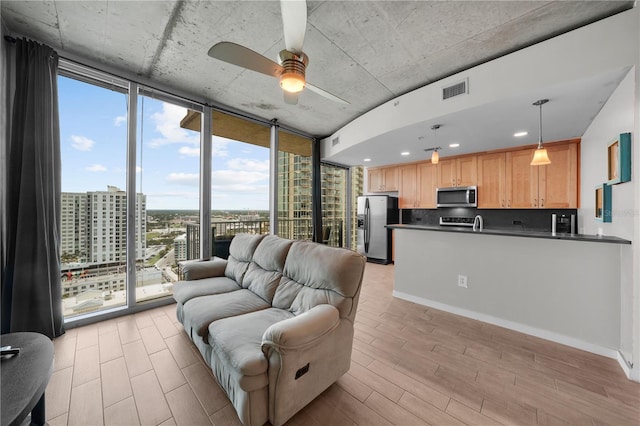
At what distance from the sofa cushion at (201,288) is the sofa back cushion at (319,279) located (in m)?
0.67

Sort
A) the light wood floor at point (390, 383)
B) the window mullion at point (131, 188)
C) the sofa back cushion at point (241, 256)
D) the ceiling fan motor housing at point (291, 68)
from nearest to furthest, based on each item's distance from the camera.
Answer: the light wood floor at point (390, 383), the ceiling fan motor housing at point (291, 68), the sofa back cushion at point (241, 256), the window mullion at point (131, 188)

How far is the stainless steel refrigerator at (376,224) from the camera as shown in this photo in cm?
550

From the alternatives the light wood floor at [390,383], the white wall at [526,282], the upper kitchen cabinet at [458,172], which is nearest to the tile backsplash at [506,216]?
the upper kitchen cabinet at [458,172]

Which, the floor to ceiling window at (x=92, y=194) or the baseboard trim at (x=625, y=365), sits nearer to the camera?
the baseboard trim at (x=625, y=365)

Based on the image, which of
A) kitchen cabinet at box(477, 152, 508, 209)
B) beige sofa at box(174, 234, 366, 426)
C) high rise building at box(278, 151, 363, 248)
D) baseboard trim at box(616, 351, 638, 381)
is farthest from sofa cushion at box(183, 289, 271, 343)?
kitchen cabinet at box(477, 152, 508, 209)

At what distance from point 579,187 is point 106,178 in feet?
21.4

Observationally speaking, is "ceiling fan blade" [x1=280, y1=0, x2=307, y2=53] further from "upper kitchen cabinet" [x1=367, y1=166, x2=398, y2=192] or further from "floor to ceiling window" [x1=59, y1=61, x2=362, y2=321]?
"upper kitchen cabinet" [x1=367, y1=166, x2=398, y2=192]

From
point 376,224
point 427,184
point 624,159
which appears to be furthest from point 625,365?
point 376,224

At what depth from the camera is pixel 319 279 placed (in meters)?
1.78

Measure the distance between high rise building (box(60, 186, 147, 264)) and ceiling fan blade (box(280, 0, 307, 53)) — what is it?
2.61 m

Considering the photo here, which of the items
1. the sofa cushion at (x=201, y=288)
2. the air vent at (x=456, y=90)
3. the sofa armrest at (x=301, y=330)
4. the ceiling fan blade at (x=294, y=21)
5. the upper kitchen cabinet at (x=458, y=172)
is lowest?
the sofa cushion at (x=201, y=288)

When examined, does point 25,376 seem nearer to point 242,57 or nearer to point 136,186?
point 242,57

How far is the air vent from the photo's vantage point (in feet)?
8.25

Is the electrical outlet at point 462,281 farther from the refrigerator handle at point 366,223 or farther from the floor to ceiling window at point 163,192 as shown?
the floor to ceiling window at point 163,192
